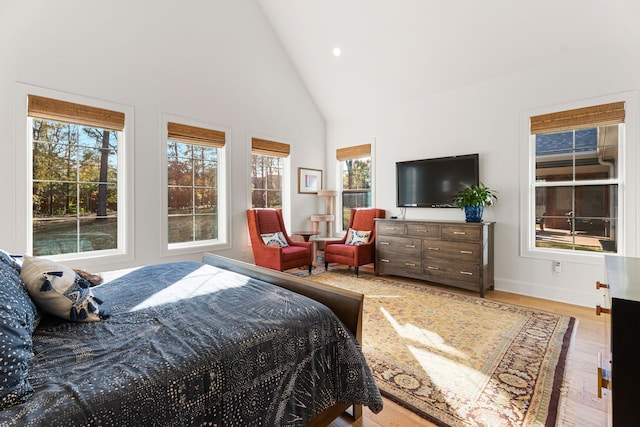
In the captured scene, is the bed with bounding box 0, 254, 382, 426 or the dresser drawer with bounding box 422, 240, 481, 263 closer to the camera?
the bed with bounding box 0, 254, 382, 426

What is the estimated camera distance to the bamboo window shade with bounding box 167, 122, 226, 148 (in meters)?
3.84

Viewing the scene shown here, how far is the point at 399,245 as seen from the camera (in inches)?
170

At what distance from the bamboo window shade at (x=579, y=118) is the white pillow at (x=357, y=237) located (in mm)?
2558

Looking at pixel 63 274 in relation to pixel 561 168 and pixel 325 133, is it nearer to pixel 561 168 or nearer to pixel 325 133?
pixel 561 168

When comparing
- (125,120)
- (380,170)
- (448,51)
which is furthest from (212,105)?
(448,51)

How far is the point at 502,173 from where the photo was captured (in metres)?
3.82

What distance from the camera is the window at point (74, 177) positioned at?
120 inches

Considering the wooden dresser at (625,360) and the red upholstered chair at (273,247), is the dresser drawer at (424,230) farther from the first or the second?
the wooden dresser at (625,360)

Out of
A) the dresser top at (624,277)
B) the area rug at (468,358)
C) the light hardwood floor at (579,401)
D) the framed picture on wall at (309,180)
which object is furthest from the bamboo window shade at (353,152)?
the dresser top at (624,277)

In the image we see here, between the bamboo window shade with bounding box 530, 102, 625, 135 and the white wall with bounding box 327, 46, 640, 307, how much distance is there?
14cm

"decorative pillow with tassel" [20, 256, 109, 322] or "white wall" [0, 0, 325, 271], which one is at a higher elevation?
"white wall" [0, 0, 325, 271]

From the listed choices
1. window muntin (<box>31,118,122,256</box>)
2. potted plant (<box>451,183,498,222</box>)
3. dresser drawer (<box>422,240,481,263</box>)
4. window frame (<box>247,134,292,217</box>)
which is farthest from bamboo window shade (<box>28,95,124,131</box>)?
potted plant (<box>451,183,498,222</box>)

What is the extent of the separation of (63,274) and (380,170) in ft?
14.5

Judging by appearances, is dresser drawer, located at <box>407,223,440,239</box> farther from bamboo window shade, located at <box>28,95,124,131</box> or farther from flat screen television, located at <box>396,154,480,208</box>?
bamboo window shade, located at <box>28,95,124,131</box>
